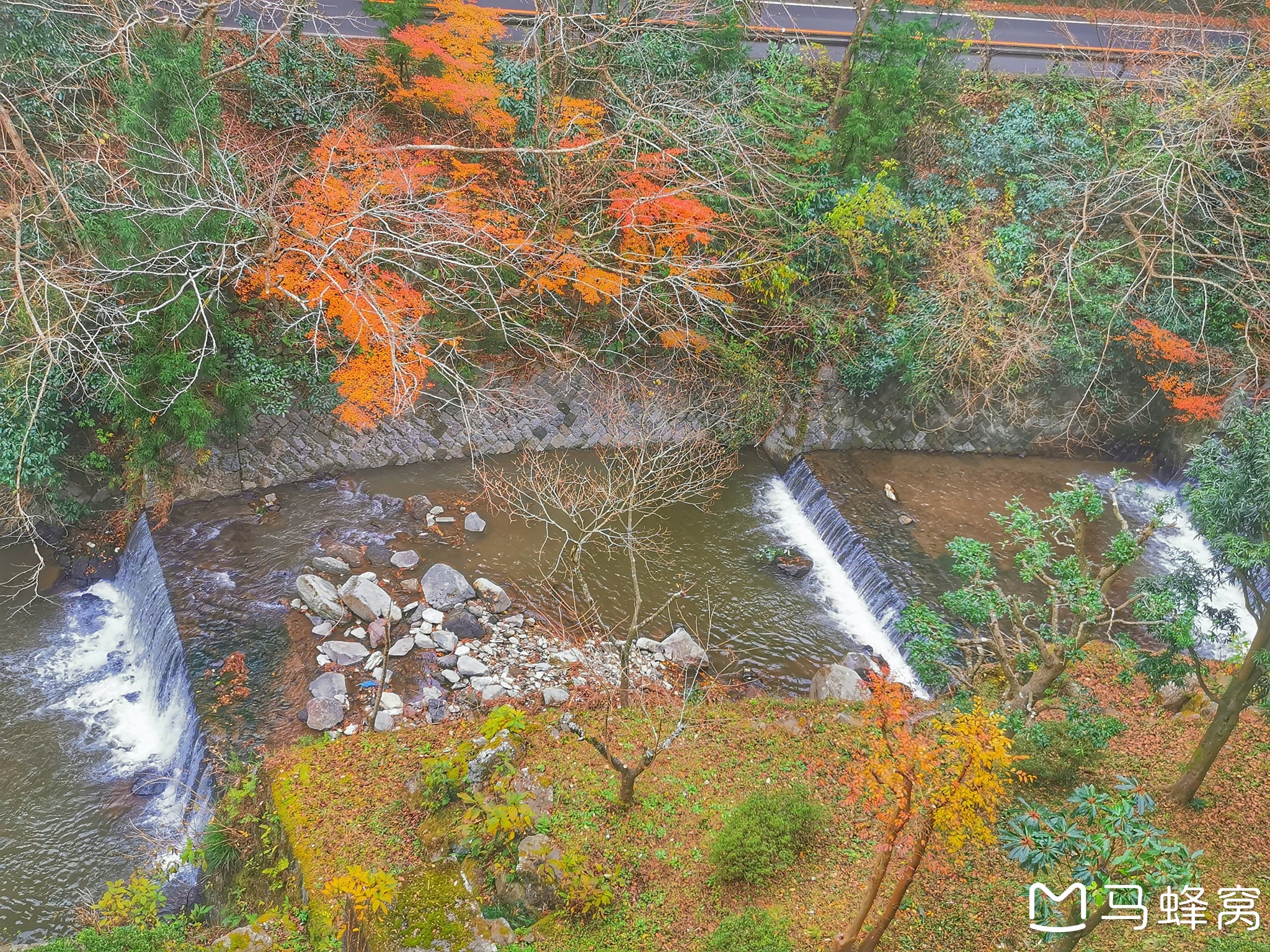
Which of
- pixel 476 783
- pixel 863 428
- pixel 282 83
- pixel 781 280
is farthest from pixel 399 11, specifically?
pixel 476 783

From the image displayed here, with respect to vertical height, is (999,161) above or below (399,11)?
below

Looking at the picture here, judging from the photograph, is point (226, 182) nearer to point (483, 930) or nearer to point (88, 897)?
point (88, 897)

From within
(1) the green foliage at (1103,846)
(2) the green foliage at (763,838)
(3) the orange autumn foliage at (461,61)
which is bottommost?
(2) the green foliage at (763,838)

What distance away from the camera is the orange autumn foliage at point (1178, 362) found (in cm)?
1560

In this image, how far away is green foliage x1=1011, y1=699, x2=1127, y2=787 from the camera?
790 cm

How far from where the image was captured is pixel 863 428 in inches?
686

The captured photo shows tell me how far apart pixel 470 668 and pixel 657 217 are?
853 cm

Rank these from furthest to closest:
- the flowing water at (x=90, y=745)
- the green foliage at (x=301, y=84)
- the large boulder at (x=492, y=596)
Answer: the green foliage at (x=301, y=84) < the large boulder at (x=492, y=596) < the flowing water at (x=90, y=745)

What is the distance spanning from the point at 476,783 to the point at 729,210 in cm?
1168

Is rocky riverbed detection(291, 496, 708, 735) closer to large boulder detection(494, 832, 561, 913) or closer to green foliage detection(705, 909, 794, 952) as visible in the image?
large boulder detection(494, 832, 561, 913)

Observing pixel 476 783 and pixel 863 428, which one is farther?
pixel 863 428

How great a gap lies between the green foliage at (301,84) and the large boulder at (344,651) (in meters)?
10.6

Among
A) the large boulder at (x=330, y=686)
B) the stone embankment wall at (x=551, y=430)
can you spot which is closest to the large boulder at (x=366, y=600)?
the large boulder at (x=330, y=686)

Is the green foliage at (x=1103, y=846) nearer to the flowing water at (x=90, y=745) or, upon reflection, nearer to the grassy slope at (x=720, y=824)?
the grassy slope at (x=720, y=824)
